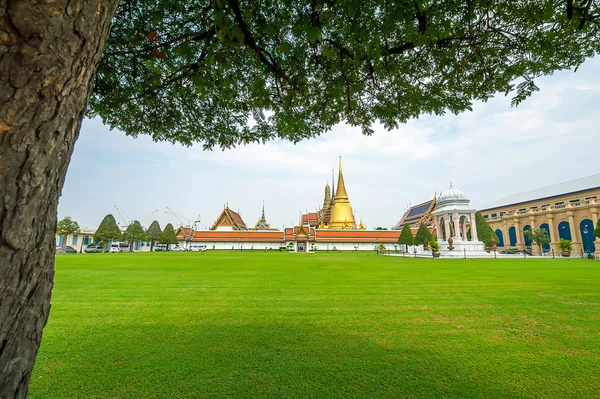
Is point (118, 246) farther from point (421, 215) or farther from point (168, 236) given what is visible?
point (421, 215)

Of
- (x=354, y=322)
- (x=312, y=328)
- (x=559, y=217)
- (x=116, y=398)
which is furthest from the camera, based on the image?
(x=559, y=217)

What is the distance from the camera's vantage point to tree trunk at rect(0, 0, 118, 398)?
3.00ft

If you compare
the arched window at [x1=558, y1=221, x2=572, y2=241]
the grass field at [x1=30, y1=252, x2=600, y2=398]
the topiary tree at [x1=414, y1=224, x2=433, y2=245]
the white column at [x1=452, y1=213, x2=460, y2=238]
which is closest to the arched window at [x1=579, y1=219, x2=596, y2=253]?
the arched window at [x1=558, y1=221, x2=572, y2=241]

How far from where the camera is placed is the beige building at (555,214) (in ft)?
116

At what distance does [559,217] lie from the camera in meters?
38.6

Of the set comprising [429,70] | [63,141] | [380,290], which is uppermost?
[429,70]

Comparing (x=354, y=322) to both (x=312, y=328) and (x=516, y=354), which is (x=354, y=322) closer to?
(x=312, y=328)

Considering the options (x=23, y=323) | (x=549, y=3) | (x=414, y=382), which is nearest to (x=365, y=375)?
(x=414, y=382)

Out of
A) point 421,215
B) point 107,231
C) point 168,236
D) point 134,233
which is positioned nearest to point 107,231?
point 107,231

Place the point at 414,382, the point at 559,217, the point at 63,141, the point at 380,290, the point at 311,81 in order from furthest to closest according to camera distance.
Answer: the point at 559,217 → the point at 380,290 → the point at 311,81 → the point at 414,382 → the point at 63,141

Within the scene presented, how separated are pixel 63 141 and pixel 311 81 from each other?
3.83 m

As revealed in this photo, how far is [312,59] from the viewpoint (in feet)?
13.1

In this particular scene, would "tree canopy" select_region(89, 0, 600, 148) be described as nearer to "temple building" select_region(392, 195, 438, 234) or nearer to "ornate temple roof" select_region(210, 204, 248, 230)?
"temple building" select_region(392, 195, 438, 234)

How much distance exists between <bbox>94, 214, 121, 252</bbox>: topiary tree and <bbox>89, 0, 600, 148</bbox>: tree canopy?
44.6 metres
